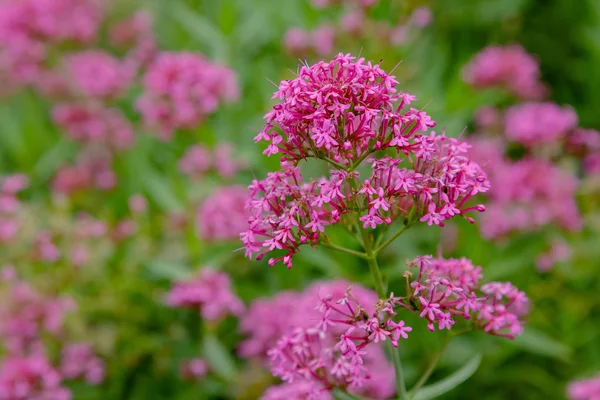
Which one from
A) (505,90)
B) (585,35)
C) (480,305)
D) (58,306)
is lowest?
(480,305)

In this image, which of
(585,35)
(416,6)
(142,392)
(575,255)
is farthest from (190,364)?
(585,35)

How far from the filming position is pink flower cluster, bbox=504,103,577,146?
3076 millimetres

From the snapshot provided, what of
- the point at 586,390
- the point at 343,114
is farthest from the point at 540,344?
the point at 343,114

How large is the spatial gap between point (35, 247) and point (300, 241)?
1757mm

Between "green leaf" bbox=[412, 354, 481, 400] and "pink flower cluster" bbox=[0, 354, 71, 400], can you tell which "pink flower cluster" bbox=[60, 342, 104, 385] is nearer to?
"pink flower cluster" bbox=[0, 354, 71, 400]

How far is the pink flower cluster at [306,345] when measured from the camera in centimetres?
146

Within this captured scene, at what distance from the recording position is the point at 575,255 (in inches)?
116

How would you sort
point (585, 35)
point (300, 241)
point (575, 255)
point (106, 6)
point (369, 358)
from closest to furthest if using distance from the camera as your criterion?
point (300, 241), point (369, 358), point (575, 255), point (585, 35), point (106, 6)

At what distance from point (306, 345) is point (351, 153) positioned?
426 millimetres

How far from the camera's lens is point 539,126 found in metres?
3.10

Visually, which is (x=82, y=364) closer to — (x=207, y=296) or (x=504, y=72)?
(x=207, y=296)

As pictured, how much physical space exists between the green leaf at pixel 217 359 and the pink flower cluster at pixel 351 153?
4.17 feet

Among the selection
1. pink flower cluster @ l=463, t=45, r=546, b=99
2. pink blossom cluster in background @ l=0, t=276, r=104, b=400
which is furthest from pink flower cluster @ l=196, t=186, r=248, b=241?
pink flower cluster @ l=463, t=45, r=546, b=99

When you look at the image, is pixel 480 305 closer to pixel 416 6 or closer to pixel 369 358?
pixel 369 358
